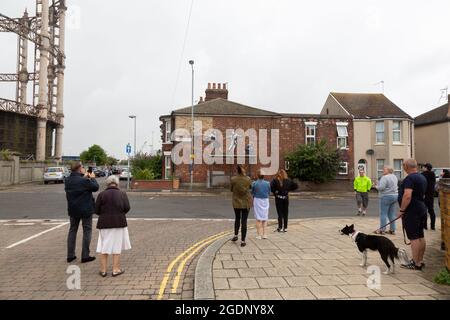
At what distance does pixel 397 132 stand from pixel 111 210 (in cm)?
3017

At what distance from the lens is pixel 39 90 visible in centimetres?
3816

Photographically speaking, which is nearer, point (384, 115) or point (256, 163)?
point (256, 163)

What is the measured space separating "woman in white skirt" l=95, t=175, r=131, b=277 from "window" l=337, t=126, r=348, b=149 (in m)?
27.3

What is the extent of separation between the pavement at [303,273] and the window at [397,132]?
24150 millimetres

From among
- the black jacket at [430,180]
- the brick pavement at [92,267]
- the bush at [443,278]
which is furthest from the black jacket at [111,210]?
the black jacket at [430,180]

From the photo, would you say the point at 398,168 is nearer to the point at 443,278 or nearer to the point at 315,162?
the point at 315,162

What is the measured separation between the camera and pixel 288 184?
8.94 metres

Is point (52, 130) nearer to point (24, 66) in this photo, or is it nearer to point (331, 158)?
point (24, 66)

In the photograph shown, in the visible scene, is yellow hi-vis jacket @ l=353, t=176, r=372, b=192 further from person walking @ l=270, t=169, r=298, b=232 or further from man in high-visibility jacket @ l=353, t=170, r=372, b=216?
person walking @ l=270, t=169, r=298, b=232

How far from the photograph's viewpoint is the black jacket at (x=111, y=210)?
5199 millimetres

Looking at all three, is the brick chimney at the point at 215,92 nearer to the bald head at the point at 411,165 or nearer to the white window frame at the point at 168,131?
the white window frame at the point at 168,131

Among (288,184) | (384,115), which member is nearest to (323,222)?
(288,184)

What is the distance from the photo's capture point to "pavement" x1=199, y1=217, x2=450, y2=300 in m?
4.28
